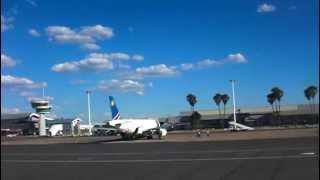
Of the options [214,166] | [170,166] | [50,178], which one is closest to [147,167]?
[170,166]

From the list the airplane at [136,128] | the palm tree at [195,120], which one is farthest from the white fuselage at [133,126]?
the palm tree at [195,120]

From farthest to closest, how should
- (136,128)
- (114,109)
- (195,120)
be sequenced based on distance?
(195,120), (114,109), (136,128)

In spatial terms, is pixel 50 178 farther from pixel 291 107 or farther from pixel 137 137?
pixel 291 107

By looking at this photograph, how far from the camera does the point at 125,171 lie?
21141 mm

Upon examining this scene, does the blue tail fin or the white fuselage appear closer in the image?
the white fuselage

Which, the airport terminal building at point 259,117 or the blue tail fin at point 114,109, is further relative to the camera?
the airport terminal building at point 259,117

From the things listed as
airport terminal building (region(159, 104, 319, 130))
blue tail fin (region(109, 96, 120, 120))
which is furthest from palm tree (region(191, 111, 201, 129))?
blue tail fin (region(109, 96, 120, 120))

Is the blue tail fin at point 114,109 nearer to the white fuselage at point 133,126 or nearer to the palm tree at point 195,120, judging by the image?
the white fuselage at point 133,126

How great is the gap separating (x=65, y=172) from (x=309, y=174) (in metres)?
9.22

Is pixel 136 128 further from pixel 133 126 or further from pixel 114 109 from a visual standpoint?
pixel 114 109

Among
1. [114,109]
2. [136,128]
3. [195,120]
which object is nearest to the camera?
[136,128]

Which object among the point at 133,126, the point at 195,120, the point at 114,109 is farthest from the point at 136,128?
the point at 195,120

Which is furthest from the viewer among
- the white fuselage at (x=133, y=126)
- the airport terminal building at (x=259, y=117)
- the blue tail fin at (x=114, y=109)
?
the airport terminal building at (x=259, y=117)

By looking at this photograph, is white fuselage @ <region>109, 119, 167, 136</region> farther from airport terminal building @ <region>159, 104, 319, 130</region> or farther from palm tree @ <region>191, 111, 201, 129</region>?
palm tree @ <region>191, 111, 201, 129</region>
